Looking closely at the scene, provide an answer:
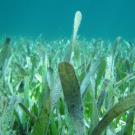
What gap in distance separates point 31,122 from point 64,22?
7240 centimetres

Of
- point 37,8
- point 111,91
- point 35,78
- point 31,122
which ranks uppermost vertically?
point 37,8

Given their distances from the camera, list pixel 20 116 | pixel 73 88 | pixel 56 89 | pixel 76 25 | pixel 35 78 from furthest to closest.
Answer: pixel 35 78
pixel 20 116
pixel 76 25
pixel 56 89
pixel 73 88

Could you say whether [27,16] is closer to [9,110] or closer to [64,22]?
[64,22]

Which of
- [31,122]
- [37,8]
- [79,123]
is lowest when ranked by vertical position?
[79,123]

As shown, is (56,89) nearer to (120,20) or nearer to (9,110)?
(9,110)

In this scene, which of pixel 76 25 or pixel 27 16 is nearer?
pixel 76 25

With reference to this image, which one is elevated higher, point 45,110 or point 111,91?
point 111,91

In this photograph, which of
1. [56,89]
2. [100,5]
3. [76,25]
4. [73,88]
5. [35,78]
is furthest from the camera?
[100,5]

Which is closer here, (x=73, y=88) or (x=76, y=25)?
(x=73, y=88)

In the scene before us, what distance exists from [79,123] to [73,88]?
104 mm

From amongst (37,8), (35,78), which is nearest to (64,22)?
(37,8)

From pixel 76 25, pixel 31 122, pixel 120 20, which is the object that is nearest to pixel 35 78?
pixel 31 122

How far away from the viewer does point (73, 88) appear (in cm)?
102

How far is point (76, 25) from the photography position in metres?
1.29
